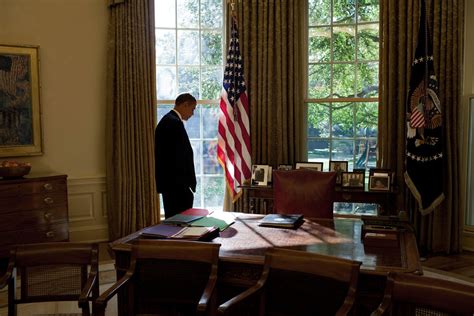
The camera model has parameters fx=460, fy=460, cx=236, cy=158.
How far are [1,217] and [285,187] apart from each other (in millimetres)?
2456

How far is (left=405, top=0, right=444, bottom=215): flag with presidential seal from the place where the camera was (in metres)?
4.10

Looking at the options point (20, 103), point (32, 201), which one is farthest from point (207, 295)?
point (20, 103)

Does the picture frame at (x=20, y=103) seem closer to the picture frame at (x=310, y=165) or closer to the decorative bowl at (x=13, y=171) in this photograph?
the decorative bowl at (x=13, y=171)

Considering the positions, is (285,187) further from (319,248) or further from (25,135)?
(25,135)

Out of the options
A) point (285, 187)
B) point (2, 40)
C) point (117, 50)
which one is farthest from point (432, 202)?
point (2, 40)

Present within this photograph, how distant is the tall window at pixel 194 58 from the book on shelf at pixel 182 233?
2870 millimetres

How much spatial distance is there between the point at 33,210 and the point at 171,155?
136cm

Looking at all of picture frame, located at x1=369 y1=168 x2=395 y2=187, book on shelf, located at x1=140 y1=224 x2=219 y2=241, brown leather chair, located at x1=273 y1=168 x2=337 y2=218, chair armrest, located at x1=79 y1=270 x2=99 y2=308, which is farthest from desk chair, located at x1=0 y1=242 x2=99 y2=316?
picture frame, located at x1=369 y1=168 x2=395 y2=187

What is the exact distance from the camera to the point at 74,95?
15.8 ft

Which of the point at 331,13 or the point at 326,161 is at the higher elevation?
the point at 331,13

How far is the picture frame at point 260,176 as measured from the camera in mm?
4621

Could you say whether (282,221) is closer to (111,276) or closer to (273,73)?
(111,276)

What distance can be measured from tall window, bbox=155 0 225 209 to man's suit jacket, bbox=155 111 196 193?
130 cm

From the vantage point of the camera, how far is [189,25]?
5164mm
